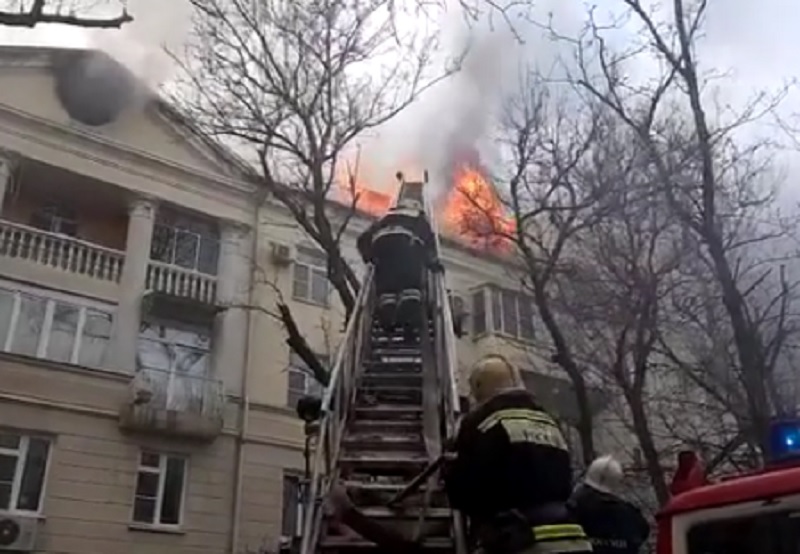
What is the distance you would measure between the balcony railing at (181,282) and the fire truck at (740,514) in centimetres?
1511

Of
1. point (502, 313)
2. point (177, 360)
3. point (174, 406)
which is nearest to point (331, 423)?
point (174, 406)

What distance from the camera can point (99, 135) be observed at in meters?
17.4

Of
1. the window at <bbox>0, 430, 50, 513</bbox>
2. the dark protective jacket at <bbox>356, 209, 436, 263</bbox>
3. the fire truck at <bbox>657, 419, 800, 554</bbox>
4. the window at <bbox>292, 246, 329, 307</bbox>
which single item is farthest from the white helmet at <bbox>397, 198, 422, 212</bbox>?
the window at <bbox>0, 430, 50, 513</bbox>

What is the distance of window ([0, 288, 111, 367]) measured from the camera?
15.2 meters

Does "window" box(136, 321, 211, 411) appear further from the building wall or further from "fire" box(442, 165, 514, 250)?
"fire" box(442, 165, 514, 250)

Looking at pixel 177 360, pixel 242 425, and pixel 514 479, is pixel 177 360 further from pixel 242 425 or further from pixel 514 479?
pixel 514 479

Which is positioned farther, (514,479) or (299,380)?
(299,380)

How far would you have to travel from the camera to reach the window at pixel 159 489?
1564 cm

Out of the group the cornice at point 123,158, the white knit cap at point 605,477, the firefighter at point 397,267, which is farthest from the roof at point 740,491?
the cornice at point 123,158

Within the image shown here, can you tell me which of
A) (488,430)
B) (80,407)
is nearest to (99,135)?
(80,407)

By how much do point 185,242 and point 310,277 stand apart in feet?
9.94

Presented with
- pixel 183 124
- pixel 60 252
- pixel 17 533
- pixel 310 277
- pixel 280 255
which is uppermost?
pixel 183 124

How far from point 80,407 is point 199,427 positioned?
2.18 m

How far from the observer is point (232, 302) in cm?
1820
